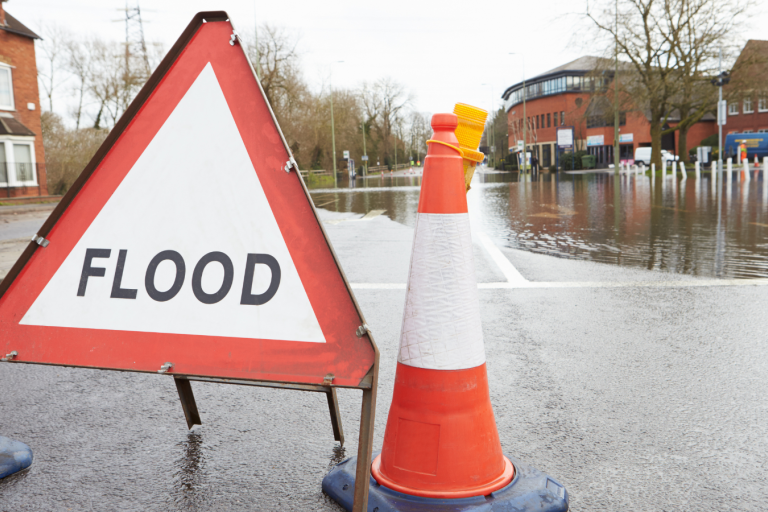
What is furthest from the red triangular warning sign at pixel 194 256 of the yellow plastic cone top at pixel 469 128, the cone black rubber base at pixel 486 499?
the yellow plastic cone top at pixel 469 128

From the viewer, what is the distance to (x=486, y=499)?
88.2 inches

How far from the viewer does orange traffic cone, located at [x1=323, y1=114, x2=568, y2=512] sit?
7.44 ft

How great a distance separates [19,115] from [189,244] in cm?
3582

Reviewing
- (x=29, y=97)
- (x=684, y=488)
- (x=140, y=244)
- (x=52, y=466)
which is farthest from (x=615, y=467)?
(x=29, y=97)

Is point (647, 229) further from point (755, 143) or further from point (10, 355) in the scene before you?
point (755, 143)

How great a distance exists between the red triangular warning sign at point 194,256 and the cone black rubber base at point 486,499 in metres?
0.50

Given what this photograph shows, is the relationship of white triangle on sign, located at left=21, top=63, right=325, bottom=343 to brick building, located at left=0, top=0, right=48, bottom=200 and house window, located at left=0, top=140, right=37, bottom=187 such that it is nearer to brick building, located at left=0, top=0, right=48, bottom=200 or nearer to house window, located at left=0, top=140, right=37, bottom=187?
brick building, located at left=0, top=0, right=48, bottom=200

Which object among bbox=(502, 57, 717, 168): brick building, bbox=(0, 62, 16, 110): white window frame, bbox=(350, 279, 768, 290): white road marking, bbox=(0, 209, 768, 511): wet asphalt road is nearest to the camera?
bbox=(0, 209, 768, 511): wet asphalt road

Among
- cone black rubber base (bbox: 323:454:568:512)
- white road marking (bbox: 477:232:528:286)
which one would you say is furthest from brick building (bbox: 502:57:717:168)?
cone black rubber base (bbox: 323:454:568:512)

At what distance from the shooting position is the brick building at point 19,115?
3120 centimetres

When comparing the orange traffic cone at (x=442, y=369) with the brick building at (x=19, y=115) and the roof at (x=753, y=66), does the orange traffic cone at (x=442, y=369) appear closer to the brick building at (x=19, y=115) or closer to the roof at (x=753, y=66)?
the brick building at (x=19, y=115)

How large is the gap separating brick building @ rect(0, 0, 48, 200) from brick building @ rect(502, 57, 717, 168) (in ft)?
152

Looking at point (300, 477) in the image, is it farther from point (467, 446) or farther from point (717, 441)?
point (717, 441)

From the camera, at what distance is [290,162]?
2314 millimetres
